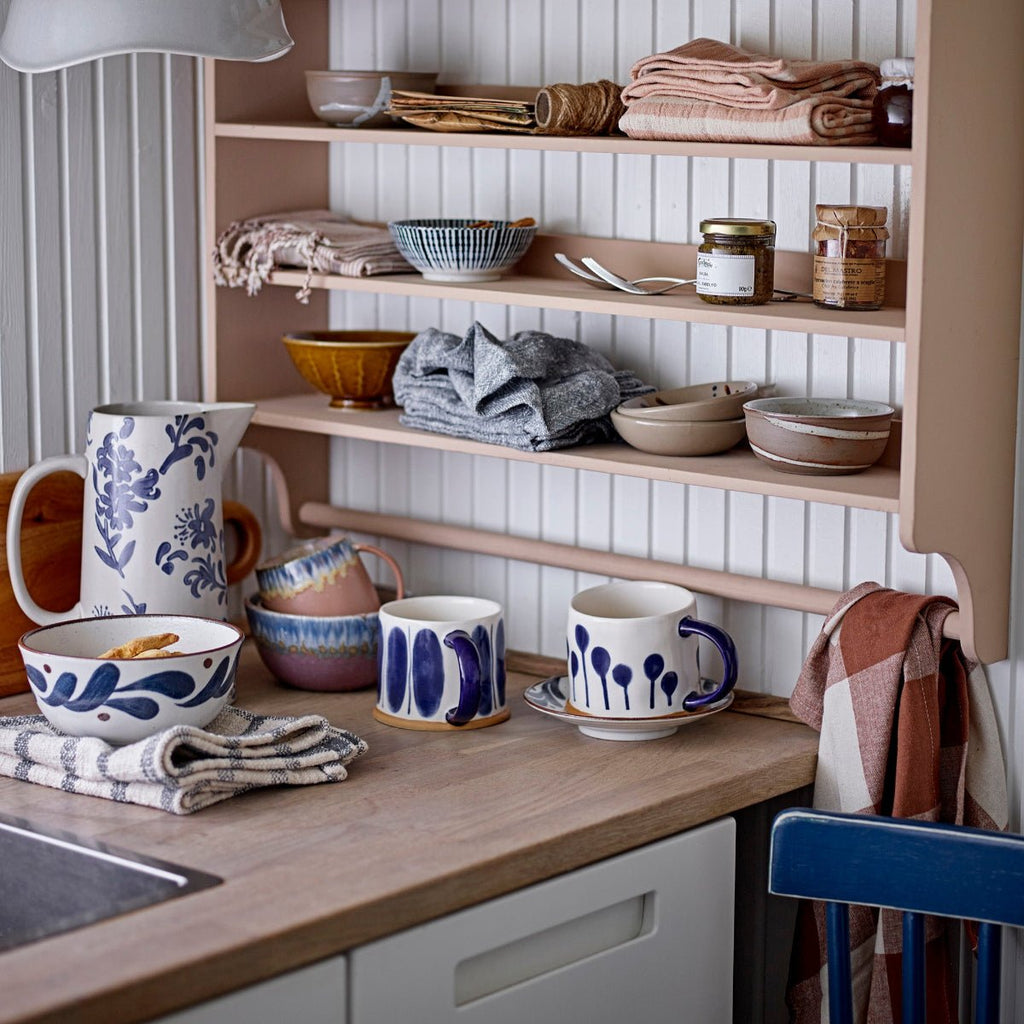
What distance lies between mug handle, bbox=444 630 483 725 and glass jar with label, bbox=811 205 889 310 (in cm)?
54

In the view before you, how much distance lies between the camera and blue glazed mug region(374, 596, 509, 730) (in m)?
1.84

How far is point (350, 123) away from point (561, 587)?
65 centimetres

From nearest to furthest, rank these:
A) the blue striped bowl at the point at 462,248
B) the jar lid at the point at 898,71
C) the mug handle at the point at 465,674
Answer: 1. the jar lid at the point at 898,71
2. the mug handle at the point at 465,674
3. the blue striped bowl at the point at 462,248

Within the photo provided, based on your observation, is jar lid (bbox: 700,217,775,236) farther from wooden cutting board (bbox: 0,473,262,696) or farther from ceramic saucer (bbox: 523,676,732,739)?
wooden cutting board (bbox: 0,473,262,696)

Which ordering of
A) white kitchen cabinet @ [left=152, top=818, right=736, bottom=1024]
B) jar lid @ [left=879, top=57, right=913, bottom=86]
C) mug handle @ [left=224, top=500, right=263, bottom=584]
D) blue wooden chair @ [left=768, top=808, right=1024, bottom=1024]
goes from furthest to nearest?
1. mug handle @ [left=224, top=500, right=263, bottom=584]
2. jar lid @ [left=879, top=57, right=913, bottom=86]
3. blue wooden chair @ [left=768, top=808, right=1024, bottom=1024]
4. white kitchen cabinet @ [left=152, top=818, right=736, bottom=1024]

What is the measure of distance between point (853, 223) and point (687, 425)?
11.4 inches

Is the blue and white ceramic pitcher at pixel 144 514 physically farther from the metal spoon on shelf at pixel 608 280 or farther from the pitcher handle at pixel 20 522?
the metal spoon on shelf at pixel 608 280

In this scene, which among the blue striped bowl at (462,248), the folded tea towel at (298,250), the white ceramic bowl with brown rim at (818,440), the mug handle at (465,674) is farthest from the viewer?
the folded tea towel at (298,250)

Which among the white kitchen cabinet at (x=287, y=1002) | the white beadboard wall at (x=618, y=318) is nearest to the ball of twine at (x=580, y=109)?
the white beadboard wall at (x=618, y=318)

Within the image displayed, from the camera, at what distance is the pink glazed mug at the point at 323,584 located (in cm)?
202

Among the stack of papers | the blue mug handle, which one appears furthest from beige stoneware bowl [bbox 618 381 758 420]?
the stack of papers

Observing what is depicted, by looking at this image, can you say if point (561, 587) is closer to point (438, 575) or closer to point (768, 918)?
point (438, 575)

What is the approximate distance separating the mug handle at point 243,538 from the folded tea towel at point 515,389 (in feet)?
1.03

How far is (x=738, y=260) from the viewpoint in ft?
5.74
